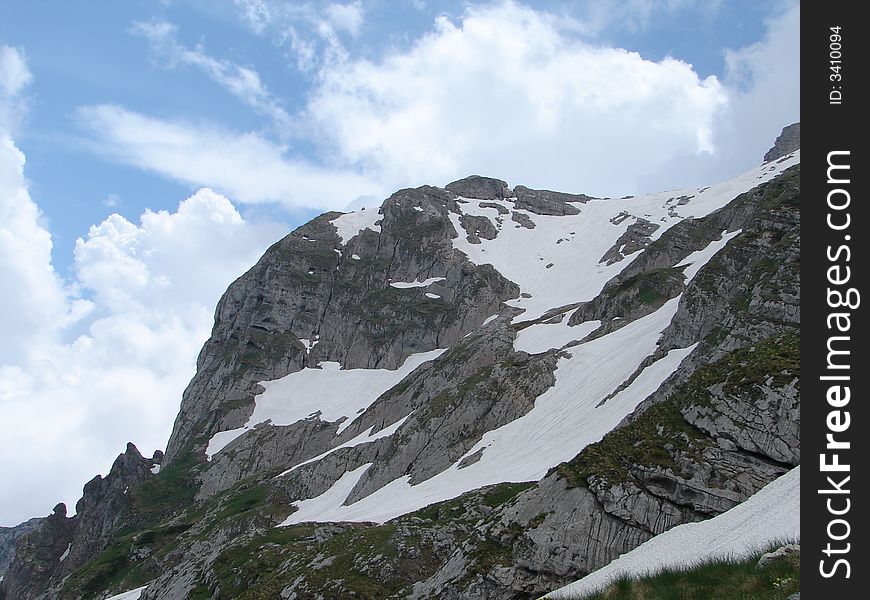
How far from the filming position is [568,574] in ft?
78.3

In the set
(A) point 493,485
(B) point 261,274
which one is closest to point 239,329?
(B) point 261,274

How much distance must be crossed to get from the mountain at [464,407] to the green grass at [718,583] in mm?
10139

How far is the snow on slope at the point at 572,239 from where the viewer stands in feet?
→ 428

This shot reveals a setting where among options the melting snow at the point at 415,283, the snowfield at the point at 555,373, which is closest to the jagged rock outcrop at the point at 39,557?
the snowfield at the point at 555,373

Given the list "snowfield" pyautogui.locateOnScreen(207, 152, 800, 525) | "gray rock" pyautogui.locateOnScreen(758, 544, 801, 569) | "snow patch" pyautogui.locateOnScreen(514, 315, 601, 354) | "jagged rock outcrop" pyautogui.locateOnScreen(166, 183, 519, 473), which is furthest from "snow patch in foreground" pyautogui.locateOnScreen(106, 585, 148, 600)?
"gray rock" pyautogui.locateOnScreen(758, 544, 801, 569)

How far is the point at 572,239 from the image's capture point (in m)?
160

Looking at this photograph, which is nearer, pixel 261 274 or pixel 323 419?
pixel 323 419

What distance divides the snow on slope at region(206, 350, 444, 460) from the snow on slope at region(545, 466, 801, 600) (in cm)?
8462

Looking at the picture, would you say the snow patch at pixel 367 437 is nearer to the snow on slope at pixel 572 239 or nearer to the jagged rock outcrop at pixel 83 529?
the jagged rock outcrop at pixel 83 529

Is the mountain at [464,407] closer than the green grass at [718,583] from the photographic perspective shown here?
No

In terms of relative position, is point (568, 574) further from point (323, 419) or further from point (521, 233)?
point (521, 233)

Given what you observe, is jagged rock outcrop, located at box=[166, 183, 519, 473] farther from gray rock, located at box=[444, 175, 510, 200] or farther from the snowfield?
gray rock, located at box=[444, 175, 510, 200]

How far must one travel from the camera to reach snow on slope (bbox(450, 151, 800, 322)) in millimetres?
130500

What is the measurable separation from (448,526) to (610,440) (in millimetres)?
15523
